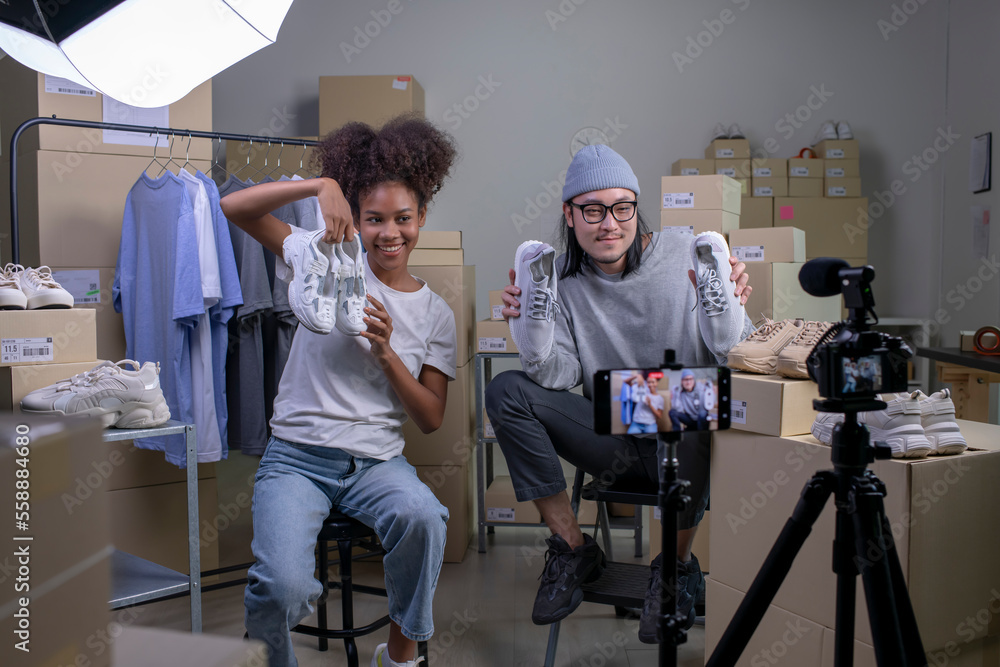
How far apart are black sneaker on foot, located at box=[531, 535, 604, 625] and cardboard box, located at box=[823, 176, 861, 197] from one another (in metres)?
2.98

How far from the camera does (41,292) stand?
1735mm

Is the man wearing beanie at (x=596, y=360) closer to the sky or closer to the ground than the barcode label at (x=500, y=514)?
closer to the sky

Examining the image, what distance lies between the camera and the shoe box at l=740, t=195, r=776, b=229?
3922mm

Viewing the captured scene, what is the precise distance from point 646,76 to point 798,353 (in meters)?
3.24

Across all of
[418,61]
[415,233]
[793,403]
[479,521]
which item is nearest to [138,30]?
[415,233]

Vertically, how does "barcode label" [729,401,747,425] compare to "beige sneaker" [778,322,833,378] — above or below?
below

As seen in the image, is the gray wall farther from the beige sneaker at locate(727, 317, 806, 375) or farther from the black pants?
the beige sneaker at locate(727, 317, 806, 375)

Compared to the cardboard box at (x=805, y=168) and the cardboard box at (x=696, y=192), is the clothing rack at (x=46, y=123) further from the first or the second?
the cardboard box at (x=805, y=168)

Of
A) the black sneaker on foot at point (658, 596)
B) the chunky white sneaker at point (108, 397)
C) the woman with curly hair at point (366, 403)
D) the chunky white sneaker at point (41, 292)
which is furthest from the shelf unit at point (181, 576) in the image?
the black sneaker on foot at point (658, 596)

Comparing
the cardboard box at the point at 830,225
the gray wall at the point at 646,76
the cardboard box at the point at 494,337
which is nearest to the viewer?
the cardboard box at the point at 494,337

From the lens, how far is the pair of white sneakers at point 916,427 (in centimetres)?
126

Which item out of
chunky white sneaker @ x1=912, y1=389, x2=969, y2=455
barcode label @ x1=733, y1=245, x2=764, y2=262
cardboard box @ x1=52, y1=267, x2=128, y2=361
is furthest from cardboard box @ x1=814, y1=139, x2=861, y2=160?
cardboard box @ x1=52, y1=267, x2=128, y2=361

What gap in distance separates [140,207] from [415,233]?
3.27ft

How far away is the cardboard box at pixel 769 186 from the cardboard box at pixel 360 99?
1903 mm
